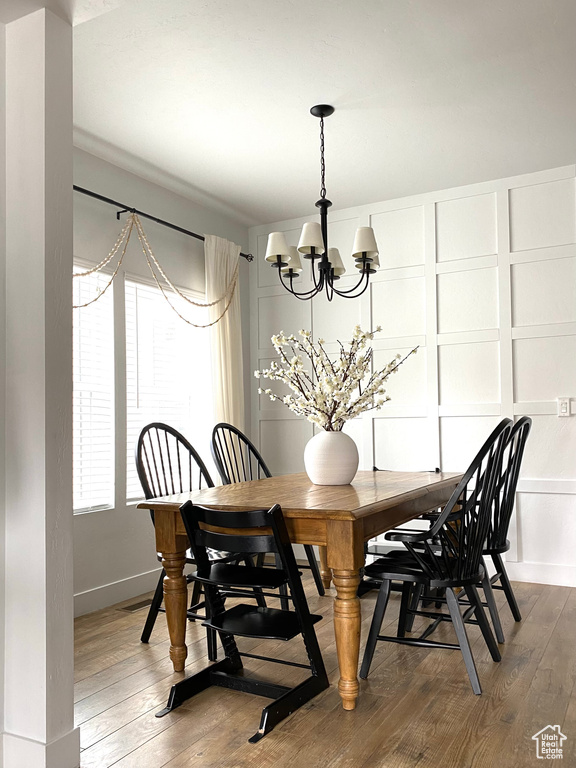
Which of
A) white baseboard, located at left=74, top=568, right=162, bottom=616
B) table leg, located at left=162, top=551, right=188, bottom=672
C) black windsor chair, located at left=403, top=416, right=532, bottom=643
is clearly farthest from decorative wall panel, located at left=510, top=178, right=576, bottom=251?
white baseboard, located at left=74, top=568, right=162, bottom=616

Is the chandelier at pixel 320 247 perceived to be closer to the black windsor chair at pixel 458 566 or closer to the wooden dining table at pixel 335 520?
the wooden dining table at pixel 335 520

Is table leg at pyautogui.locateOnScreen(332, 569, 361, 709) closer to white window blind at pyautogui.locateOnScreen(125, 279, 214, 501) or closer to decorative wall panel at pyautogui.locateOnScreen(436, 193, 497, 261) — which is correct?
white window blind at pyautogui.locateOnScreen(125, 279, 214, 501)

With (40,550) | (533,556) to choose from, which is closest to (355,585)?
(40,550)

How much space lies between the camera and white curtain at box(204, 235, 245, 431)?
476 cm

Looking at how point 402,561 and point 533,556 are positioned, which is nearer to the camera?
point 402,561

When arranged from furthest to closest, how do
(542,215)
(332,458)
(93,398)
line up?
(542,215) < (93,398) < (332,458)

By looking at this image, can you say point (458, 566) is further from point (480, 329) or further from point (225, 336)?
point (225, 336)

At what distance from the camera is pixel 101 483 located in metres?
3.87

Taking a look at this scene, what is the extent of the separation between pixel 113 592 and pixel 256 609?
5.34ft

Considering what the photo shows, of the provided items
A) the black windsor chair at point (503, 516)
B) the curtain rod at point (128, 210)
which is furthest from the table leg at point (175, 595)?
the curtain rod at point (128, 210)

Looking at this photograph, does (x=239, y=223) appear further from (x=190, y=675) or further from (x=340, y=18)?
(x=190, y=675)

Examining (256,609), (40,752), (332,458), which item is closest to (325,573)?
(332,458)

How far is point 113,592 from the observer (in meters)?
3.87

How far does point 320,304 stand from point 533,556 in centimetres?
239
